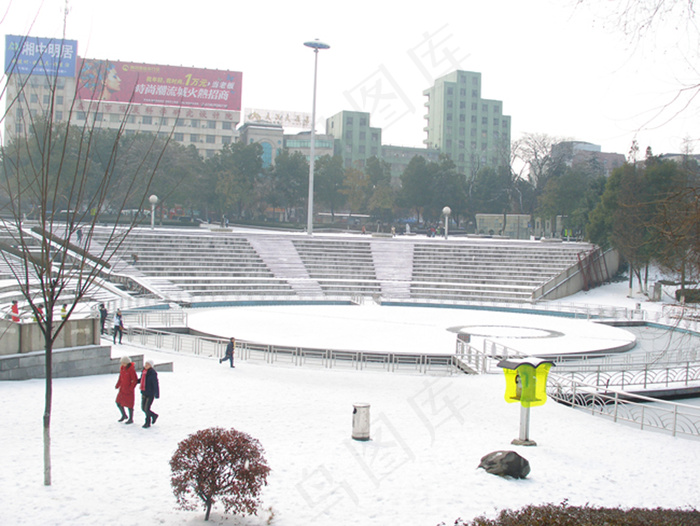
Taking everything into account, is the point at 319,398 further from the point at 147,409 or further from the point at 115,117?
the point at 115,117

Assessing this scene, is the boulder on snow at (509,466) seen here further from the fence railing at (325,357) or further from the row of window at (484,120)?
the row of window at (484,120)

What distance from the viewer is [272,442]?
31.0 feet

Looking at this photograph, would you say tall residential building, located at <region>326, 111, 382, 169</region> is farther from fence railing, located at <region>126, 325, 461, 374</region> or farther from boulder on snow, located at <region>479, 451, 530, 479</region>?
boulder on snow, located at <region>479, 451, 530, 479</region>

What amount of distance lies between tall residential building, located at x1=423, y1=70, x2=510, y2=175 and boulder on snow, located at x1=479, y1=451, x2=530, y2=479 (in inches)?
4225

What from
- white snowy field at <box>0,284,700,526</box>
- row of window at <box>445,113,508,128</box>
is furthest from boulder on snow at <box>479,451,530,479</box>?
row of window at <box>445,113,508,128</box>

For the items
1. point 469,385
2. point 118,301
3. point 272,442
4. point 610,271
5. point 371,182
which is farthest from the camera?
point 371,182

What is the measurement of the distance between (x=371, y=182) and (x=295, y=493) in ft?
223

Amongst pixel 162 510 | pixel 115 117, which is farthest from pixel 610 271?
pixel 115 117

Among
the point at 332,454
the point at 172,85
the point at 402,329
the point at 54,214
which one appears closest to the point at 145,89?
the point at 172,85

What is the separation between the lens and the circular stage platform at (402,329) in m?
20.0

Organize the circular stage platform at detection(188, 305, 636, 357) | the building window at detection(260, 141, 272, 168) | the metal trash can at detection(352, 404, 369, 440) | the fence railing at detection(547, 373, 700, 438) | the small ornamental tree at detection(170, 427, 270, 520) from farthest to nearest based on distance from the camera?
→ the building window at detection(260, 141, 272, 168) < the circular stage platform at detection(188, 305, 636, 357) < the fence railing at detection(547, 373, 700, 438) < the metal trash can at detection(352, 404, 369, 440) < the small ornamental tree at detection(170, 427, 270, 520)

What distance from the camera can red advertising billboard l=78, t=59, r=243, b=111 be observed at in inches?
3014

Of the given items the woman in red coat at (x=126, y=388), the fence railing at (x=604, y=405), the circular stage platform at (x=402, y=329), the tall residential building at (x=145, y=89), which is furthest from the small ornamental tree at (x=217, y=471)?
the tall residential building at (x=145, y=89)

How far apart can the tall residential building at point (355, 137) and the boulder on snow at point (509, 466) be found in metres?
97.9
